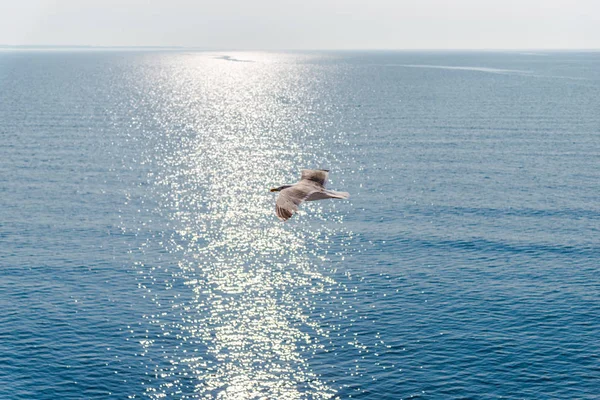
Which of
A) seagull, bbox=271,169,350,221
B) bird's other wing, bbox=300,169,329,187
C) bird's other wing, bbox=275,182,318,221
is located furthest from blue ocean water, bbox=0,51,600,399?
bird's other wing, bbox=275,182,318,221

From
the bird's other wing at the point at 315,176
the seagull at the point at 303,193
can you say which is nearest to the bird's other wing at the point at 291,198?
the seagull at the point at 303,193

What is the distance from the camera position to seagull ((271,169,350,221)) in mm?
32969

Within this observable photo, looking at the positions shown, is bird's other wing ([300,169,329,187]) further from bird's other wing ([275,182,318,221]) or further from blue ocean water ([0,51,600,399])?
blue ocean water ([0,51,600,399])

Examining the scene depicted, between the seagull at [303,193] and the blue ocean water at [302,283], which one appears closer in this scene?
the seagull at [303,193]

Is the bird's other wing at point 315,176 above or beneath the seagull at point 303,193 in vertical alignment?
above

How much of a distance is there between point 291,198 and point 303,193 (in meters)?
1.37

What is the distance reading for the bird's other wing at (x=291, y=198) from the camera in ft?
107

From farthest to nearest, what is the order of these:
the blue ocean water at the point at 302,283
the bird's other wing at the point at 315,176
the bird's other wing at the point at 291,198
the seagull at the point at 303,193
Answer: the blue ocean water at the point at 302,283 → the bird's other wing at the point at 315,176 → the seagull at the point at 303,193 → the bird's other wing at the point at 291,198

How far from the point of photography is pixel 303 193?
36.2m

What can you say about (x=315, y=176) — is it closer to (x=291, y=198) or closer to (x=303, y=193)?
(x=303, y=193)

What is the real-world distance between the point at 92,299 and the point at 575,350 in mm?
61077

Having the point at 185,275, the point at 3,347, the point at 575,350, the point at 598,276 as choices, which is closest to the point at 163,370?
the point at 3,347

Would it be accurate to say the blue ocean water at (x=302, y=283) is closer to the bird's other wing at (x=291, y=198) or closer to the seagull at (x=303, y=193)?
the seagull at (x=303, y=193)

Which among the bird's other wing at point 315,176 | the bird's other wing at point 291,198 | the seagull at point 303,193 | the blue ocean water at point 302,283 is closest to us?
the bird's other wing at point 291,198
